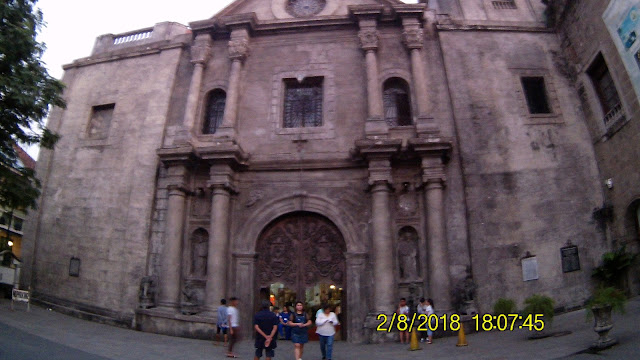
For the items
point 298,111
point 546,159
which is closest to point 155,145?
point 298,111

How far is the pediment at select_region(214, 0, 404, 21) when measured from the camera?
16453 mm

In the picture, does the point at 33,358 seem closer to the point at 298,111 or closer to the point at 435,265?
the point at 435,265

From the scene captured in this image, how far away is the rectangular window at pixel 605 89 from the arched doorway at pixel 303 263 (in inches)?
341

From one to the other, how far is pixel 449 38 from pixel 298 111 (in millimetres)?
5814

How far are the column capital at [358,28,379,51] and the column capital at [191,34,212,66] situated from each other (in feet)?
17.6

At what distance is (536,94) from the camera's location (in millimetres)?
15016

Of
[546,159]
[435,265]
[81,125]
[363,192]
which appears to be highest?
[81,125]

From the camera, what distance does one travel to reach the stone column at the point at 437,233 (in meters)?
12.0

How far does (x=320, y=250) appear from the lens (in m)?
13.5

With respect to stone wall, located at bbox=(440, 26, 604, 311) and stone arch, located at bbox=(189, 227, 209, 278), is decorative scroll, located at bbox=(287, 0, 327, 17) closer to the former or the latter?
stone wall, located at bbox=(440, 26, 604, 311)

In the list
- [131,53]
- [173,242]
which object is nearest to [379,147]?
[173,242]

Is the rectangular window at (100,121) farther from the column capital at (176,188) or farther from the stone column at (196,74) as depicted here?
the column capital at (176,188)

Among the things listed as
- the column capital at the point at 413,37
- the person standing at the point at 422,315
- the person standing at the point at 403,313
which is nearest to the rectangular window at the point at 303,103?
the column capital at the point at 413,37

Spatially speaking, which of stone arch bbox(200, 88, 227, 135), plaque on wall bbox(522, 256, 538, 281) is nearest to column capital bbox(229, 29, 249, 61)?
stone arch bbox(200, 88, 227, 135)
